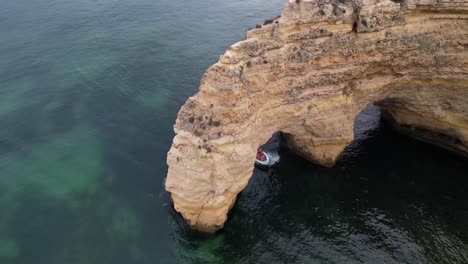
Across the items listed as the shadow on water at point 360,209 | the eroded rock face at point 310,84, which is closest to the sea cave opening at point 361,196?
the shadow on water at point 360,209

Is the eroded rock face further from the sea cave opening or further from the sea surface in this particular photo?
the sea surface

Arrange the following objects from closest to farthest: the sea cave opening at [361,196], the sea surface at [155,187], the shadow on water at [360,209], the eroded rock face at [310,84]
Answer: the eroded rock face at [310,84], the shadow on water at [360,209], the sea surface at [155,187], the sea cave opening at [361,196]

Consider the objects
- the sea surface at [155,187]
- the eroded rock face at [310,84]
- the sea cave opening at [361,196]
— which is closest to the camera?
the eroded rock face at [310,84]

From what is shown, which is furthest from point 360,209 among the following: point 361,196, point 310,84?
point 310,84

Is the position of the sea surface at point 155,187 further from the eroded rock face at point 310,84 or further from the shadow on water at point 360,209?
the eroded rock face at point 310,84

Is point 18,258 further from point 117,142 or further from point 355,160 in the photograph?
point 355,160

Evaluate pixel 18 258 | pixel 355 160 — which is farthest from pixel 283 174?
pixel 18 258

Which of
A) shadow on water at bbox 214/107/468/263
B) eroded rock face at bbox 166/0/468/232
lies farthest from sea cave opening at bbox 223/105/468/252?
eroded rock face at bbox 166/0/468/232
